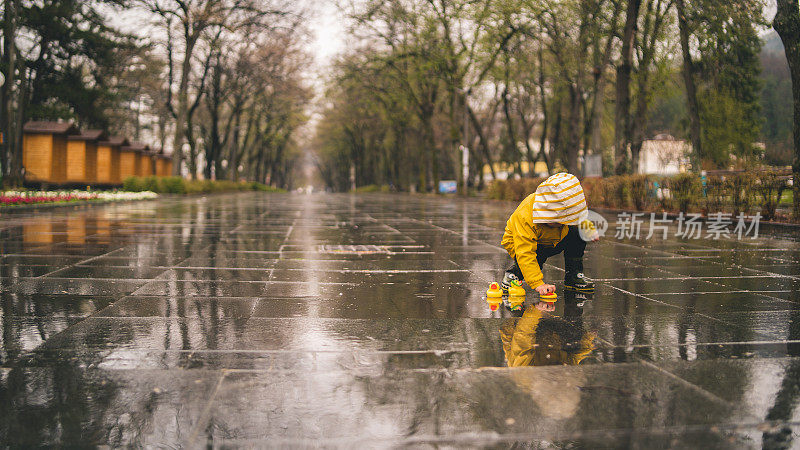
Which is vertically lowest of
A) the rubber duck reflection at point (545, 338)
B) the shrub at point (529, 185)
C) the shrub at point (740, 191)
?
the rubber duck reflection at point (545, 338)

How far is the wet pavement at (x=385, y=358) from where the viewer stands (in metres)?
2.43

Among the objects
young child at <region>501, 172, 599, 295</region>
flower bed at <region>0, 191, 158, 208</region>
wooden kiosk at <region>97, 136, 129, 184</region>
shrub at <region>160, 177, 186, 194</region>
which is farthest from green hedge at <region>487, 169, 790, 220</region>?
wooden kiosk at <region>97, 136, 129, 184</region>

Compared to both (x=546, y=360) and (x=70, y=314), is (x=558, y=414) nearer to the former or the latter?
(x=546, y=360)

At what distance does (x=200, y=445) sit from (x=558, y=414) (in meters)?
1.39

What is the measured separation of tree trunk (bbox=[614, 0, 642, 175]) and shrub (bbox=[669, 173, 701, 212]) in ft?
19.6

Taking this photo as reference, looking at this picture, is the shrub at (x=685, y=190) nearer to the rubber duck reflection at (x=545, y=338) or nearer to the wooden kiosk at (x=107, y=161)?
the rubber duck reflection at (x=545, y=338)

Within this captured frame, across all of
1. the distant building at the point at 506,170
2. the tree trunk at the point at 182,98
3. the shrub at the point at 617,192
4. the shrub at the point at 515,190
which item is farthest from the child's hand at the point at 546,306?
the tree trunk at the point at 182,98

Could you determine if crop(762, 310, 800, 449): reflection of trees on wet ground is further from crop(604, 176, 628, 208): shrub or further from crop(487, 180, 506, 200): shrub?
crop(487, 180, 506, 200): shrub

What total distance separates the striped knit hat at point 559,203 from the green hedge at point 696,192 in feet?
30.2

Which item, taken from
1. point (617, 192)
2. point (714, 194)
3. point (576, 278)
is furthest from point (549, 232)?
point (617, 192)

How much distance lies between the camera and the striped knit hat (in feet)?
15.8

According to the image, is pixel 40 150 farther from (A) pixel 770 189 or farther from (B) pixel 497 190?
(A) pixel 770 189

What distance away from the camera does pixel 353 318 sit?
435cm

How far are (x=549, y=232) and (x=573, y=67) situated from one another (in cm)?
2570
